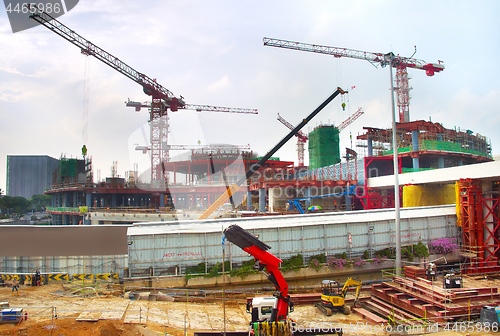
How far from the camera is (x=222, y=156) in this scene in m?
73.6

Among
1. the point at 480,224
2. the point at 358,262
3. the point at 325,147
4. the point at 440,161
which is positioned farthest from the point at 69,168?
the point at 480,224

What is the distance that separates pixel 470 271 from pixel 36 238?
29794 mm

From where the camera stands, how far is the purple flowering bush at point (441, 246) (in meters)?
22.0

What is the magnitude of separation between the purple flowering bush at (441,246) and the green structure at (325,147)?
49274 millimetres

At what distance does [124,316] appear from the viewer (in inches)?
477

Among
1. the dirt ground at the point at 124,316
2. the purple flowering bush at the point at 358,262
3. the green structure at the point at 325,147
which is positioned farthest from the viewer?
the green structure at the point at 325,147

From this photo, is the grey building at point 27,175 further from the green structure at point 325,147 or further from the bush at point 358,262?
the bush at point 358,262

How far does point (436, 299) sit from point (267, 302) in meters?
8.82

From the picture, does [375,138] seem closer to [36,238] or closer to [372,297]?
[372,297]

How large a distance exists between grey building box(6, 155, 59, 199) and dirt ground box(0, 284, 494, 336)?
19622 cm

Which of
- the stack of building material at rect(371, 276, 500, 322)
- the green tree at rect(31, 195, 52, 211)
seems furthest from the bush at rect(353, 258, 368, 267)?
the green tree at rect(31, 195, 52, 211)

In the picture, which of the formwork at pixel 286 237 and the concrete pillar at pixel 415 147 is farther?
the concrete pillar at pixel 415 147

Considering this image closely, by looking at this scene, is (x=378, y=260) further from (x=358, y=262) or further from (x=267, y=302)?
(x=267, y=302)

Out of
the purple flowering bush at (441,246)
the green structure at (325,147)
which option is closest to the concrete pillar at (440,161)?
the purple flowering bush at (441,246)
